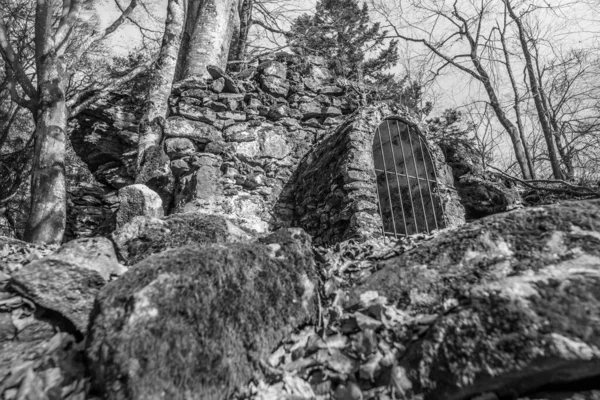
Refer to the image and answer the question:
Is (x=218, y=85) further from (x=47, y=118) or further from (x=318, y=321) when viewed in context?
(x=318, y=321)

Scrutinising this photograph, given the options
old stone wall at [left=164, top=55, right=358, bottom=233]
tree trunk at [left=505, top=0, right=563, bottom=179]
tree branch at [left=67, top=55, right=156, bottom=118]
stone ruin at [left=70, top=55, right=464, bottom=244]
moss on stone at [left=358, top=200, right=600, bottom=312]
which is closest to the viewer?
moss on stone at [left=358, top=200, right=600, bottom=312]

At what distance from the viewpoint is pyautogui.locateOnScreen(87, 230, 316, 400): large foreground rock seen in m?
1.23

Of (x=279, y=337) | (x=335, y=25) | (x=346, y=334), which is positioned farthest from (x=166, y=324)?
(x=335, y=25)

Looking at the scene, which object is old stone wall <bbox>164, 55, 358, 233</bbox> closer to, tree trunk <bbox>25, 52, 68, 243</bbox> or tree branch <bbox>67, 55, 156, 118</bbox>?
tree trunk <bbox>25, 52, 68, 243</bbox>

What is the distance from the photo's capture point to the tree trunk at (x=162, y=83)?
20.7 feet

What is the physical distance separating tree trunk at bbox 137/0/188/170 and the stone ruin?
0.64 m

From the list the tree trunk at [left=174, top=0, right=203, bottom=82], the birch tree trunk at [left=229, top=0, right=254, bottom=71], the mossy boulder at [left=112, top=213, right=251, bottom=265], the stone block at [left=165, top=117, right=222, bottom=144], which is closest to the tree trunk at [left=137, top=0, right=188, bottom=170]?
the tree trunk at [left=174, top=0, right=203, bottom=82]

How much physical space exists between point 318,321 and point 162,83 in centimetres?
714

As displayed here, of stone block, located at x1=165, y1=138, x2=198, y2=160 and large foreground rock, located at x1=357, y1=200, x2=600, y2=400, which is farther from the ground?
stone block, located at x1=165, y1=138, x2=198, y2=160

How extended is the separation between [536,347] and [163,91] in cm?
765

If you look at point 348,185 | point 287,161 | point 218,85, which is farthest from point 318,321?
point 218,85

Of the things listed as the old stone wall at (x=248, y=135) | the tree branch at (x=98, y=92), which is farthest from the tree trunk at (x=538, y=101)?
the tree branch at (x=98, y=92)

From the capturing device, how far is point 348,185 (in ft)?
14.4

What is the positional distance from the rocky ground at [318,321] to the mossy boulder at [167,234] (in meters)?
0.30
